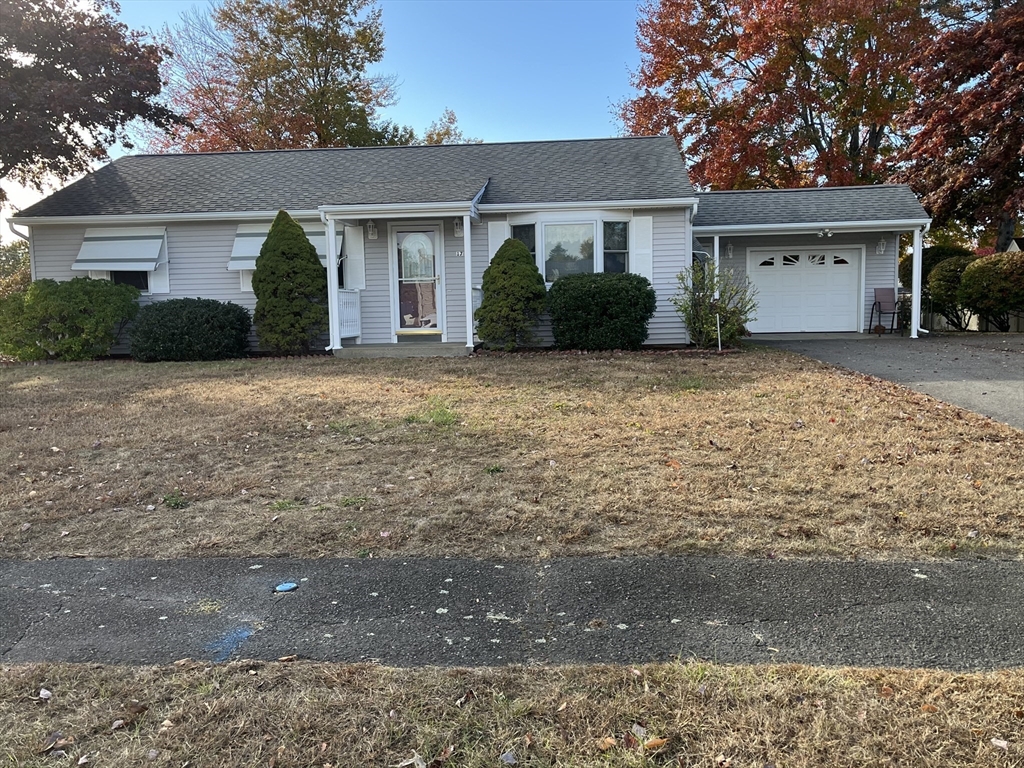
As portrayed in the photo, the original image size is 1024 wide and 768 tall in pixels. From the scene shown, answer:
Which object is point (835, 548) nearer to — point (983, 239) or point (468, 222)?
point (468, 222)

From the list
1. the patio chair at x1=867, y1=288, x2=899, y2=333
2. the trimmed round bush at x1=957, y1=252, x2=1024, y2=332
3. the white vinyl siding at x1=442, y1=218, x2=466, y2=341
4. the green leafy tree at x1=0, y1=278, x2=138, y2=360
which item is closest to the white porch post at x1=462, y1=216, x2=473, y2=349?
the white vinyl siding at x1=442, y1=218, x2=466, y2=341

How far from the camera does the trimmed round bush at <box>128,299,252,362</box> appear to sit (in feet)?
40.2

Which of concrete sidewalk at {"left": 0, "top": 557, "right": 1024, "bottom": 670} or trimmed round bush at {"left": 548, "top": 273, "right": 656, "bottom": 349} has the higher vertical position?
trimmed round bush at {"left": 548, "top": 273, "right": 656, "bottom": 349}

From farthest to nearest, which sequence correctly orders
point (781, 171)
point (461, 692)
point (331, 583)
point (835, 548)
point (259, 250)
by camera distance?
point (781, 171), point (259, 250), point (835, 548), point (331, 583), point (461, 692)

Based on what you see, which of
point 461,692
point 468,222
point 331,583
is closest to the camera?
point 461,692

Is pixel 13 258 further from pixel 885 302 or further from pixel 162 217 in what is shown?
pixel 885 302

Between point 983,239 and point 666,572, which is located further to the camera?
point 983,239

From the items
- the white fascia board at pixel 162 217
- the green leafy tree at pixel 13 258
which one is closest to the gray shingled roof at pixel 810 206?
the white fascia board at pixel 162 217

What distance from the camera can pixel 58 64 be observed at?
47.6ft

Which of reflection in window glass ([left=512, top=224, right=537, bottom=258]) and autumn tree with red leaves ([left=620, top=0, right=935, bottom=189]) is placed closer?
reflection in window glass ([left=512, top=224, right=537, bottom=258])

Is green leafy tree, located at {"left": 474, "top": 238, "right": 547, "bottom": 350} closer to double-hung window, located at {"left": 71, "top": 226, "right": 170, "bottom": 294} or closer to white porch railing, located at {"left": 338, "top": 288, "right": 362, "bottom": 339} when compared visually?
white porch railing, located at {"left": 338, "top": 288, "right": 362, "bottom": 339}

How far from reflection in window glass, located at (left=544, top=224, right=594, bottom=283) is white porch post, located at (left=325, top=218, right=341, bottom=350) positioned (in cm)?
386

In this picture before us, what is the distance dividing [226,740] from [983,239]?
1303 inches

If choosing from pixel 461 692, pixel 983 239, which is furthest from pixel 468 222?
pixel 983 239
